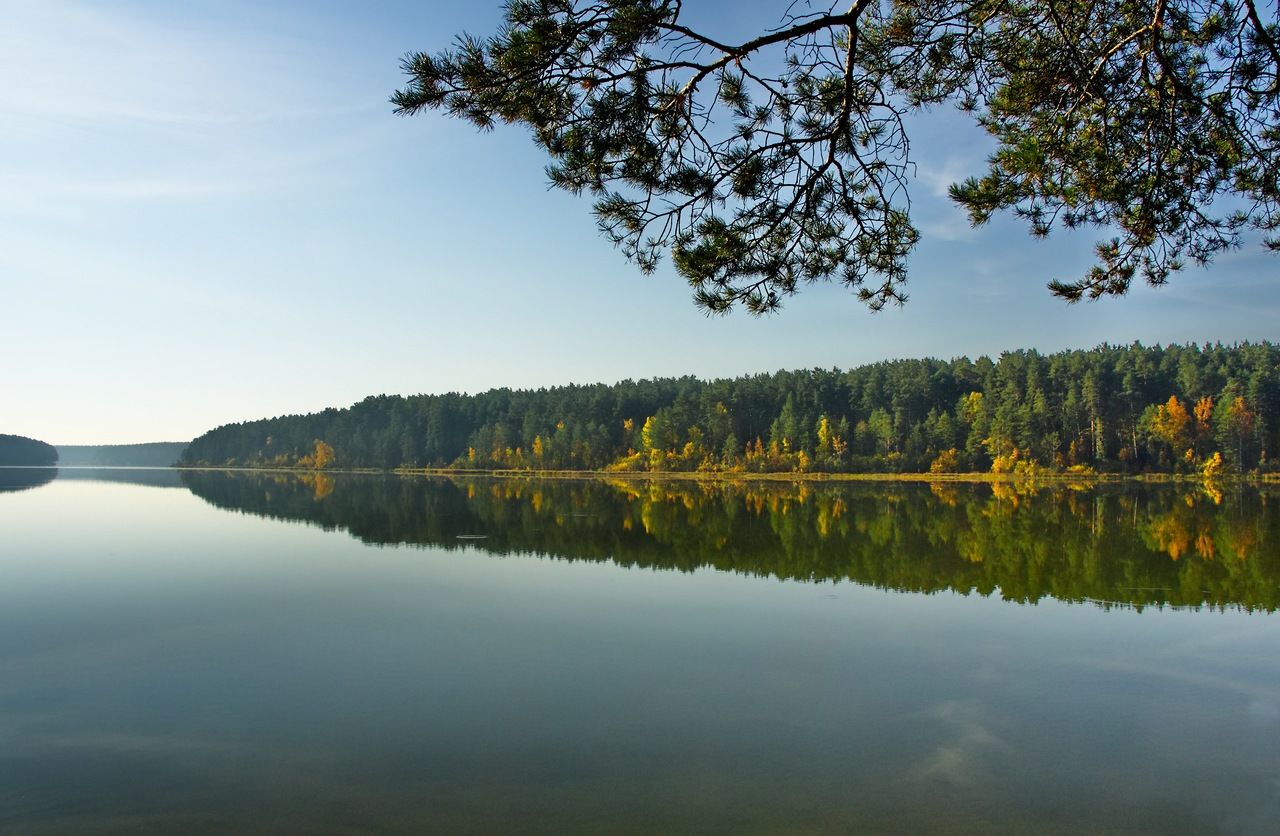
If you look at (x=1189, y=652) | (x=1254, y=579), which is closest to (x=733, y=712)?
(x=1189, y=652)

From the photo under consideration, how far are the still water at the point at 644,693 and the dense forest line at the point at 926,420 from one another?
6759 centimetres

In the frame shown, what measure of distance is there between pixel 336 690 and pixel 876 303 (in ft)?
24.8

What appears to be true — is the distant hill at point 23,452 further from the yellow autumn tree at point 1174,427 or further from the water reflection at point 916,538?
the yellow autumn tree at point 1174,427

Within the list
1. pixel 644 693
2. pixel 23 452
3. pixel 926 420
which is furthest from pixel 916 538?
pixel 23 452

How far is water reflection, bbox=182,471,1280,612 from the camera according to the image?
18.0m

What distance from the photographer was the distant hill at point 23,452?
180250 mm

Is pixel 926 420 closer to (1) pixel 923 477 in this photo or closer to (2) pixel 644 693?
(1) pixel 923 477

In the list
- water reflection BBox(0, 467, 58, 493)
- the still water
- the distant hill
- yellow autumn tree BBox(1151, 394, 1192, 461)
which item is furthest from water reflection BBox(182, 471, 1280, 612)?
the distant hill

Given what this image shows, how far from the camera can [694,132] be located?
7598 millimetres

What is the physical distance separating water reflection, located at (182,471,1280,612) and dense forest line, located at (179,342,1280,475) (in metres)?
35.8

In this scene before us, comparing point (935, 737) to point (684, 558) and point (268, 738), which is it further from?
point (684, 558)

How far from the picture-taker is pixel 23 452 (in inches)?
7151

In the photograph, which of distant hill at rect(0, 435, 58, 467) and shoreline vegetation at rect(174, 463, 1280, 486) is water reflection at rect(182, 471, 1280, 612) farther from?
distant hill at rect(0, 435, 58, 467)

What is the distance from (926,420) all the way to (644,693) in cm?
9358
